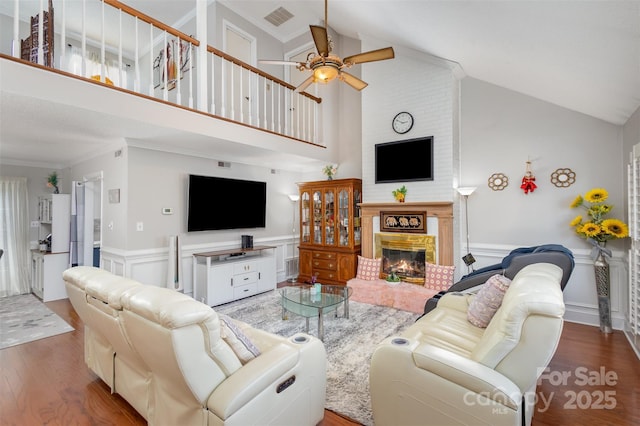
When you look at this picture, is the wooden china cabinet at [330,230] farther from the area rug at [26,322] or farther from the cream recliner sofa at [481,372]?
the area rug at [26,322]

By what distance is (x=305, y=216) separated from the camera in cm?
597

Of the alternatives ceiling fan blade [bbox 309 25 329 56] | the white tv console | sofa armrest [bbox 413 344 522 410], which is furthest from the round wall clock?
sofa armrest [bbox 413 344 522 410]

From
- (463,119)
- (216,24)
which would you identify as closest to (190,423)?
(463,119)

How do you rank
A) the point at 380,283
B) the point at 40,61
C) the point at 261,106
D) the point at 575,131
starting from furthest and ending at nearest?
the point at 261,106 → the point at 380,283 → the point at 575,131 → the point at 40,61

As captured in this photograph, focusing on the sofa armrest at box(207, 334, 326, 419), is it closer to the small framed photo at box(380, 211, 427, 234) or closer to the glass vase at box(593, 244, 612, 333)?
the small framed photo at box(380, 211, 427, 234)

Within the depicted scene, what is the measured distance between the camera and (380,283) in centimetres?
459

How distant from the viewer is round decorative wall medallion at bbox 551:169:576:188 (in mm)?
3764

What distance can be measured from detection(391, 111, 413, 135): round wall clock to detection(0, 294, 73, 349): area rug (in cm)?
547

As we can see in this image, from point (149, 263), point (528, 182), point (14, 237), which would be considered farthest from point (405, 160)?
point (14, 237)

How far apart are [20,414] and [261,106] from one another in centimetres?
513

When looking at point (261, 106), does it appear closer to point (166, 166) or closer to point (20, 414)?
point (166, 166)

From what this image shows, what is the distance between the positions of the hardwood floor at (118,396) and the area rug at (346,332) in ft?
0.63

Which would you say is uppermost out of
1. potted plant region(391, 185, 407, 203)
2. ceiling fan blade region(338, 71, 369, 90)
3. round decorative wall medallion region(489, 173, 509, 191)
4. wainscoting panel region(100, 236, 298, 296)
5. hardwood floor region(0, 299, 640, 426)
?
ceiling fan blade region(338, 71, 369, 90)

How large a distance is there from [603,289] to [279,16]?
6640 millimetres
